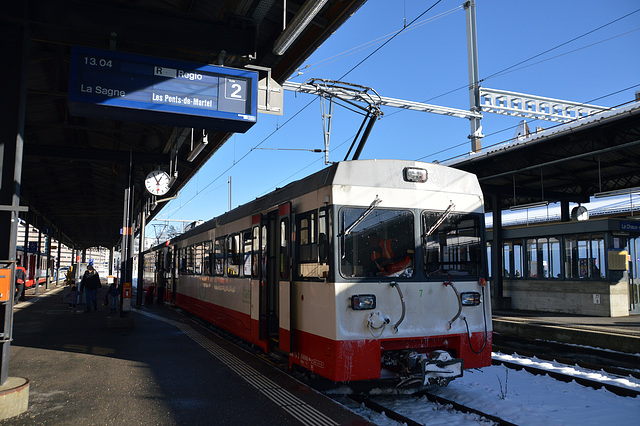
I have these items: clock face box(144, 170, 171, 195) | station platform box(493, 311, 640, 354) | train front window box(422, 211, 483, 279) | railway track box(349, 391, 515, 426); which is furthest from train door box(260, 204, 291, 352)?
station platform box(493, 311, 640, 354)

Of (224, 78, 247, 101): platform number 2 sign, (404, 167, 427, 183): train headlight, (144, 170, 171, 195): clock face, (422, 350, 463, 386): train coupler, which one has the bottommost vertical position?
(422, 350, 463, 386): train coupler

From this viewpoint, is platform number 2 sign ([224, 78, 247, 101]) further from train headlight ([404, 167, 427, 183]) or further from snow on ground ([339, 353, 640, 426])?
snow on ground ([339, 353, 640, 426])

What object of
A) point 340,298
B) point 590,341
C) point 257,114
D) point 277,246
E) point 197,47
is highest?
point 197,47

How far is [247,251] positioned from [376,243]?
12.2 ft

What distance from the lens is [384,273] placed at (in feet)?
21.0

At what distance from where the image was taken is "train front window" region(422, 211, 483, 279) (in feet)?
22.1

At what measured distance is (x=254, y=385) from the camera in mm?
6941

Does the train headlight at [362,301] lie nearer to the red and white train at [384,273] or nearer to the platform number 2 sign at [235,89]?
the red and white train at [384,273]

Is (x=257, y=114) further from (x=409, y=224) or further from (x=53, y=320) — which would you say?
(x=53, y=320)

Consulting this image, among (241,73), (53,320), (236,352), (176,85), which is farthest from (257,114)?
(53,320)

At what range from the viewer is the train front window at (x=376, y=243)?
628 centimetres

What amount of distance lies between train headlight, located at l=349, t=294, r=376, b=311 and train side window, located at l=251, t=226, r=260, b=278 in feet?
9.80

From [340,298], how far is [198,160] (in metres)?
10.9

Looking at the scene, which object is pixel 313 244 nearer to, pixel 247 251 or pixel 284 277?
pixel 284 277
